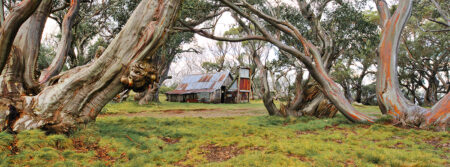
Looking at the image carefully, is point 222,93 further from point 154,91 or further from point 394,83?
point 394,83

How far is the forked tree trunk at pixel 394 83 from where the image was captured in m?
8.44

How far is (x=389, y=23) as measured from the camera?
9688 millimetres

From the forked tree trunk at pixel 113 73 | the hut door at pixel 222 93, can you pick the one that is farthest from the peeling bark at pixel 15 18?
the hut door at pixel 222 93

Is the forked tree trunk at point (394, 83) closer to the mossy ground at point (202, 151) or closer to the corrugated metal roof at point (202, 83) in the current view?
the mossy ground at point (202, 151)

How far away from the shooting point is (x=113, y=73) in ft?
18.7

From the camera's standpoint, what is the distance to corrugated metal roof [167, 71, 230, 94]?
32344 mm

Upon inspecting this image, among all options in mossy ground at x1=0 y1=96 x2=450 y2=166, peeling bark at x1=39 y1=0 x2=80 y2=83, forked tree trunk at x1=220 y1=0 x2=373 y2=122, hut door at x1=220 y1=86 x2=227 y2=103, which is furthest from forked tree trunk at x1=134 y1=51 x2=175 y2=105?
mossy ground at x1=0 y1=96 x2=450 y2=166

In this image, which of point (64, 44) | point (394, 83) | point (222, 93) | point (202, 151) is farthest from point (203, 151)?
point (222, 93)

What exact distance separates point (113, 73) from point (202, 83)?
28522 mm

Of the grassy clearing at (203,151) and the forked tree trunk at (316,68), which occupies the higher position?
the forked tree trunk at (316,68)

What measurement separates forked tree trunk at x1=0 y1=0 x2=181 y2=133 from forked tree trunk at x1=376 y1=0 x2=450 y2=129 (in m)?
8.18

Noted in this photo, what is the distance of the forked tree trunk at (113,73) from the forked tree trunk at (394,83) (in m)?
8.18

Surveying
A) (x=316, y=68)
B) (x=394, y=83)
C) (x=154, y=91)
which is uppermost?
(x=316, y=68)

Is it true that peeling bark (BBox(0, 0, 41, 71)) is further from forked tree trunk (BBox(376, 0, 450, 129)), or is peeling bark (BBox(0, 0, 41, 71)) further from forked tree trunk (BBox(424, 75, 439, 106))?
forked tree trunk (BBox(424, 75, 439, 106))
